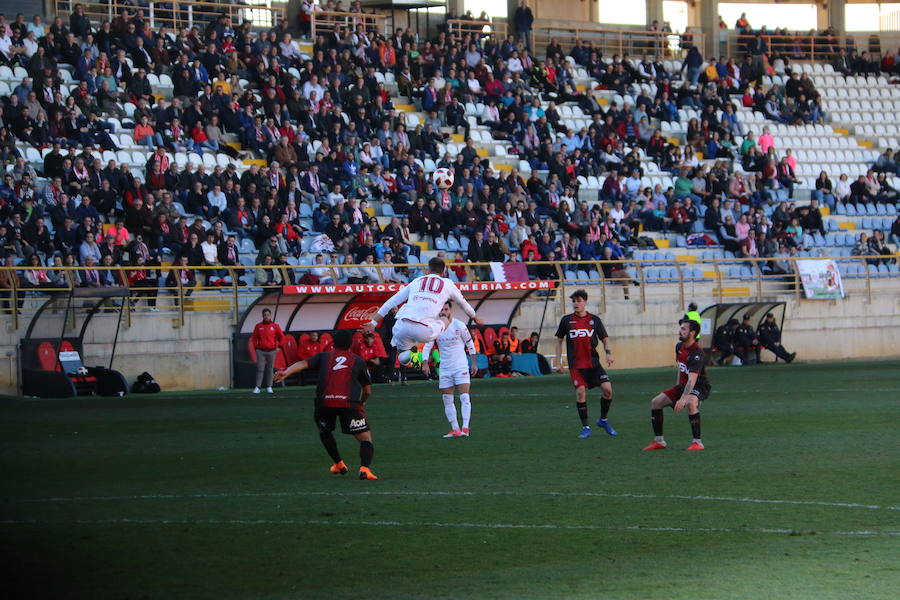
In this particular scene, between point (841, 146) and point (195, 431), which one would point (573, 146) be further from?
point (195, 431)

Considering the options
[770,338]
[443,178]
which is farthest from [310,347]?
[770,338]

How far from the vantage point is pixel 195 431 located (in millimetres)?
18188

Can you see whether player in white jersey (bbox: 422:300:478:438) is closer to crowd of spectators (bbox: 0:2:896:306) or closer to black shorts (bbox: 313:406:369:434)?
black shorts (bbox: 313:406:369:434)

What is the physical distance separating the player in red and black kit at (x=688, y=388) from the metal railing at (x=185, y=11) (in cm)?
2420

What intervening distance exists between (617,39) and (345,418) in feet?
125

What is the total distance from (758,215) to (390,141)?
10.6m

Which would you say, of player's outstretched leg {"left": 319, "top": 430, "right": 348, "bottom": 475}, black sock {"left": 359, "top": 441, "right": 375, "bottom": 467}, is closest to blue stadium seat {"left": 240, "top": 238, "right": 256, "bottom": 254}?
player's outstretched leg {"left": 319, "top": 430, "right": 348, "bottom": 475}

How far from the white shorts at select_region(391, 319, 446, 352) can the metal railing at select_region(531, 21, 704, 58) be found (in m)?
31.3

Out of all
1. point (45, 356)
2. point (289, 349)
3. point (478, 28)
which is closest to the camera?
point (45, 356)

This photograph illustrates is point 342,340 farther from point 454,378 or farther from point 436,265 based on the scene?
point 454,378

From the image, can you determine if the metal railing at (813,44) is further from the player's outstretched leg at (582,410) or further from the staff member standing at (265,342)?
the player's outstretched leg at (582,410)

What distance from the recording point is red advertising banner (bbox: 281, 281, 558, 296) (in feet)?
92.6

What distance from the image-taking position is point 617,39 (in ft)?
160

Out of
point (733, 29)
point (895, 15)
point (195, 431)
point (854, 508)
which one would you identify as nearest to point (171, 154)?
point (195, 431)
